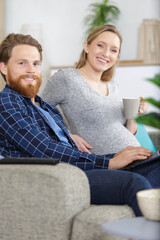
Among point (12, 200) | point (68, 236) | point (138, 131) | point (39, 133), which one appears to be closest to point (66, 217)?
point (68, 236)

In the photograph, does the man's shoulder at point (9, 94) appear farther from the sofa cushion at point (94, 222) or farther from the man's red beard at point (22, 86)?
the sofa cushion at point (94, 222)

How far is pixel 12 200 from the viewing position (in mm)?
1113

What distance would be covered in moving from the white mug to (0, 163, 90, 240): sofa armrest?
3.02ft

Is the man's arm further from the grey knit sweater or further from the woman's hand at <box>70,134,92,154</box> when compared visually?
the grey knit sweater

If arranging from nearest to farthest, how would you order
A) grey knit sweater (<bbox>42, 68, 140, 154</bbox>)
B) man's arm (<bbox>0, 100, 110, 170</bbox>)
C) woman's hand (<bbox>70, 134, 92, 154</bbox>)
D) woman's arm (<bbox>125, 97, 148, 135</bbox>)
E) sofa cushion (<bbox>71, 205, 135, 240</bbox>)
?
sofa cushion (<bbox>71, 205, 135, 240</bbox>), man's arm (<bbox>0, 100, 110, 170</bbox>), woman's hand (<bbox>70, 134, 92, 154</bbox>), grey knit sweater (<bbox>42, 68, 140, 154</bbox>), woman's arm (<bbox>125, 97, 148, 135</bbox>)

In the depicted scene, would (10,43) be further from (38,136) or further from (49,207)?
(49,207)

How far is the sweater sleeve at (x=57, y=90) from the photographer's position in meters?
2.01

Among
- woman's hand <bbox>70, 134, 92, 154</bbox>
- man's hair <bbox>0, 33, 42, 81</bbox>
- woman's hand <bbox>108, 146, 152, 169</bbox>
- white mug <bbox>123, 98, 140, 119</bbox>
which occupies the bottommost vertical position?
woman's hand <bbox>70, 134, 92, 154</bbox>

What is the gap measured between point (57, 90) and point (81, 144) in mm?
343

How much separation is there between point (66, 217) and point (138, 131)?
1.20 m

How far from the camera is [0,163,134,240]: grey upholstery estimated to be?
1042 mm

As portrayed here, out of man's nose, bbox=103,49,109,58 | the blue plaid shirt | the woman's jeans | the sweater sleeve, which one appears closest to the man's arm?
the blue plaid shirt

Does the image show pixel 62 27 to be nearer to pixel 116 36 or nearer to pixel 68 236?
pixel 116 36

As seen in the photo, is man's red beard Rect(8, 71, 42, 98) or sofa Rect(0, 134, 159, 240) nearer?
sofa Rect(0, 134, 159, 240)
